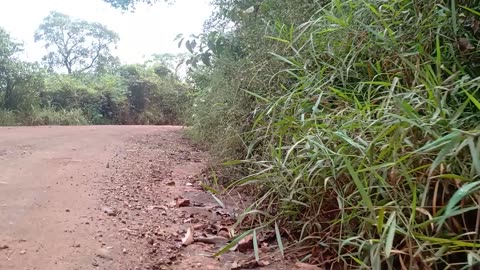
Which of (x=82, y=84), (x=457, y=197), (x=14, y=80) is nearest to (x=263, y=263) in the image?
(x=457, y=197)

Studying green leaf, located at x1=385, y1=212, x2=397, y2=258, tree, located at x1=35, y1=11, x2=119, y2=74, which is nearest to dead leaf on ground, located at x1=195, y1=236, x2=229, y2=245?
green leaf, located at x1=385, y1=212, x2=397, y2=258

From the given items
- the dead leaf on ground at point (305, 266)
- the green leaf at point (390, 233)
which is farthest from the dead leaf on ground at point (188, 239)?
the green leaf at point (390, 233)

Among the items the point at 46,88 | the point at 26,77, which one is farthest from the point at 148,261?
the point at 46,88

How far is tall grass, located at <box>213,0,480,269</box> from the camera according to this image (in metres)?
0.91

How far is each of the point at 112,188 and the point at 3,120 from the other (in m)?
6.39

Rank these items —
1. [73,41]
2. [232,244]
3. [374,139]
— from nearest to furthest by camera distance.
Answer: [374,139] < [232,244] < [73,41]

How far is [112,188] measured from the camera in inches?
73.1

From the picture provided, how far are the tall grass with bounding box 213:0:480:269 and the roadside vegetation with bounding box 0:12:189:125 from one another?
158 inches

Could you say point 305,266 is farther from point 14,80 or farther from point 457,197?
point 14,80

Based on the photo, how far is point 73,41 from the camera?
12.9 meters

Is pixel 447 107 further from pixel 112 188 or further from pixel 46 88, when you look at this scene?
pixel 46 88

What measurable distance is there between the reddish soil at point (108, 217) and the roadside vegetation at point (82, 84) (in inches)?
127

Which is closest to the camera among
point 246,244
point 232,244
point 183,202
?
point 232,244

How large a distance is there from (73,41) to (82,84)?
3386 mm
